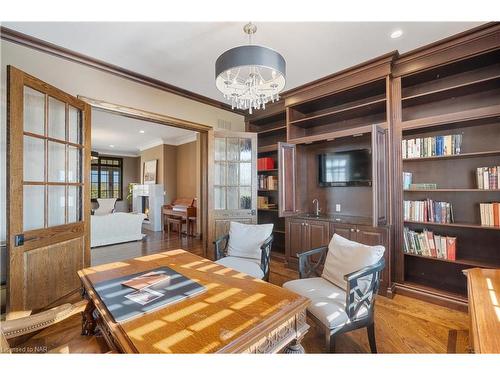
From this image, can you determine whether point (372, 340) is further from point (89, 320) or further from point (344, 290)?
point (89, 320)

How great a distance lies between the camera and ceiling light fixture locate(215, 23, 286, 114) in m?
1.59

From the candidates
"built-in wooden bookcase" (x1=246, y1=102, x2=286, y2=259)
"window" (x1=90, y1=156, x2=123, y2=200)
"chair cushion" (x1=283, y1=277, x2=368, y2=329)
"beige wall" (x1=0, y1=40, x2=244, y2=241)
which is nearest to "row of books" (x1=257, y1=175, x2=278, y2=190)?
"built-in wooden bookcase" (x1=246, y1=102, x2=286, y2=259)

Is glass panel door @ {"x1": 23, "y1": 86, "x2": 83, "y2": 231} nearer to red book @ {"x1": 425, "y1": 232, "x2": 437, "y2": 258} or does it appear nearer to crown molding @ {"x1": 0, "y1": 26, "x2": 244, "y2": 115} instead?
crown molding @ {"x1": 0, "y1": 26, "x2": 244, "y2": 115}

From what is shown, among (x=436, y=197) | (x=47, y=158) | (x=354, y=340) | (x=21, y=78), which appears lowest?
(x=354, y=340)

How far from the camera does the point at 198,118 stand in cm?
375

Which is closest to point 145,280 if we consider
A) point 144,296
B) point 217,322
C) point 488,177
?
point 144,296

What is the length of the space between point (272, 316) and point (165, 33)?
8.14ft

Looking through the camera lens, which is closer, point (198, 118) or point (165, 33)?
point (165, 33)

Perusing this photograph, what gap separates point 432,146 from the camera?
2.54 meters

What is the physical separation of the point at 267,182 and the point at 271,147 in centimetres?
64

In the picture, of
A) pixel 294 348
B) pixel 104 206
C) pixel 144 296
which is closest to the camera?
pixel 294 348

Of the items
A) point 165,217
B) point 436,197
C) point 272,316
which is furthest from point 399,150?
point 165,217
